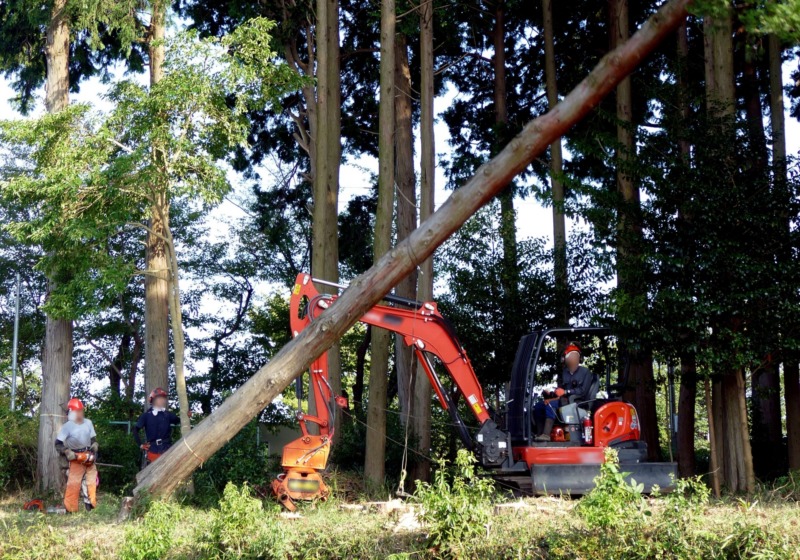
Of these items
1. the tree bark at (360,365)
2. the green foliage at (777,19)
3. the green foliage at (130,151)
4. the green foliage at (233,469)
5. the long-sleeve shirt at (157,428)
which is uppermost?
the green foliage at (130,151)

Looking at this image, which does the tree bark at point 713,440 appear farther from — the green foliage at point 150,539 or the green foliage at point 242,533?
the green foliage at point 150,539

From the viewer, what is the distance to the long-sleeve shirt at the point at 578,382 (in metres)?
13.0

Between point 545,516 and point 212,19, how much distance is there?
1817cm

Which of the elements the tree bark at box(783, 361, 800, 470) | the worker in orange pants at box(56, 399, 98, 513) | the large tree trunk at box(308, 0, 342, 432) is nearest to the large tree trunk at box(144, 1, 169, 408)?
the large tree trunk at box(308, 0, 342, 432)

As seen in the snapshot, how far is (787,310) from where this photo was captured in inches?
536

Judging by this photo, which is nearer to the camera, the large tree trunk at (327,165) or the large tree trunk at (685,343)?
the large tree trunk at (685,343)

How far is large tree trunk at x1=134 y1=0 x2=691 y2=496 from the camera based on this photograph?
30.3ft

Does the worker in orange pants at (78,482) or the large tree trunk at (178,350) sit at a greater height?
the large tree trunk at (178,350)

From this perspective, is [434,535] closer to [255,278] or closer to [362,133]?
[362,133]

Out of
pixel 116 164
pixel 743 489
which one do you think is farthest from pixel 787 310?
pixel 116 164

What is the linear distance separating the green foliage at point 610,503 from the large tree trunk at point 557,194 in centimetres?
918

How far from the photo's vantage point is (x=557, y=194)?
21891mm

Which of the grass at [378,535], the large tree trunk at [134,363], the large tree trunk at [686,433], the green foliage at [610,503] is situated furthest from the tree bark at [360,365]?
the green foliage at [610,503]

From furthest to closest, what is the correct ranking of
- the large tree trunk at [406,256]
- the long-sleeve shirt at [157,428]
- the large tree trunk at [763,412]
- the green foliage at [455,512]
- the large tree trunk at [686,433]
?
the large tree trunk at [763,412] < the large tree trunk at [686,433] < the long-sleeve shirt at [157,428] < the green foliage at [455,512] < the large tree trunk at [406,256]
